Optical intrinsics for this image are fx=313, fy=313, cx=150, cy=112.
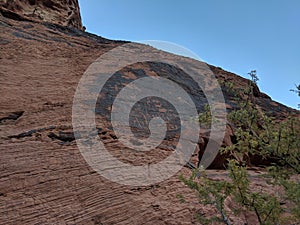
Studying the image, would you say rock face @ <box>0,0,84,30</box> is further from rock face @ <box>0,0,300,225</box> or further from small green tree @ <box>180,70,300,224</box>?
small green tree @ <box>180,70,300,224</box>

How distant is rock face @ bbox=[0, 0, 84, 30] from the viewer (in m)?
19.8

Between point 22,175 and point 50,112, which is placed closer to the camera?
point 22,175

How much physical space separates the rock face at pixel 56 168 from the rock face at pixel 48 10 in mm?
11350

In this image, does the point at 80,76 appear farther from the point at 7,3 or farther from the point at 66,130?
the point at 7,3

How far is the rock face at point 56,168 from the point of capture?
15.2 feet

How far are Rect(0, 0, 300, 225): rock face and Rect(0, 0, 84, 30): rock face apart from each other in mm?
11350

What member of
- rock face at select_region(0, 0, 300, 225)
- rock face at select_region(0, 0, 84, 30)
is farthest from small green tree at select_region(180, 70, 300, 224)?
rock face at select_region(0, 0, 84, 30)

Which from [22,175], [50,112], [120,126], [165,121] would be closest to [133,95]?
[165,121]

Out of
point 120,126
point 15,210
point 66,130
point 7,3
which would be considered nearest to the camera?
point 15,210

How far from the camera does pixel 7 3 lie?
18.4 m

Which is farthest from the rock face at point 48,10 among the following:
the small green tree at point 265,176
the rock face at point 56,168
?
the small green tree at point 265,176

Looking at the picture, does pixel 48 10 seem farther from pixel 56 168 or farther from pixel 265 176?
pixel 265 176

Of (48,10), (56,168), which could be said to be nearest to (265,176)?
(56,168)

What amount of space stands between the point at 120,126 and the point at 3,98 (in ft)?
9.05
